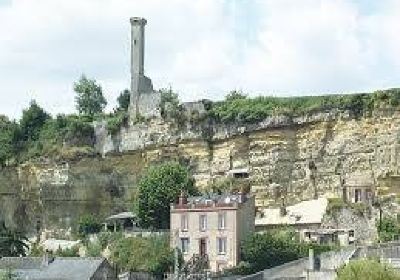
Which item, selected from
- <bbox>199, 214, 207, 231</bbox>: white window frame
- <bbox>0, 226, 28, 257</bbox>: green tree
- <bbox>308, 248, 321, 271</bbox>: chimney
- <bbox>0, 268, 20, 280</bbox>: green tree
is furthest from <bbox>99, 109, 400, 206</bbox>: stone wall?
<bbox>0, 268, 20, 280</bbox>: green tree

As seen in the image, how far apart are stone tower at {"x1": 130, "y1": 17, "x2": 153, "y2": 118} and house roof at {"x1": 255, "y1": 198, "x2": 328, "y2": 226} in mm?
13333

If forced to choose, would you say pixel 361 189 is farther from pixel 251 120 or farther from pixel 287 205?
pixel 251 120

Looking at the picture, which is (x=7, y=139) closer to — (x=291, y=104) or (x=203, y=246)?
(x=291, y=104)

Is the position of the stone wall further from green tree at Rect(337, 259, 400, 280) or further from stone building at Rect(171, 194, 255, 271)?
green tree at Rect(337, 259, 400, 280)

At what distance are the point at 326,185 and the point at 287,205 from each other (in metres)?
2.67

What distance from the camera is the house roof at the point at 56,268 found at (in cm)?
5334

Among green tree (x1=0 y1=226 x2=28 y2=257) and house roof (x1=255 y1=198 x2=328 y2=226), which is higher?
house roof (x1=255 y1=198 x2=328 y2=226)

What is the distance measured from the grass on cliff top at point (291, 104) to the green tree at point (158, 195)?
717 centimetres

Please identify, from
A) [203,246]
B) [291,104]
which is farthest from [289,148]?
[203,246]

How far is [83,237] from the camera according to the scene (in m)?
64.3

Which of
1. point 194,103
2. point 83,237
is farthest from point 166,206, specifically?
point 194,103

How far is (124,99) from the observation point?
258 feet

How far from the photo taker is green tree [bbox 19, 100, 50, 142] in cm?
7594

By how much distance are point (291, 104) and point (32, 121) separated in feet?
66.3
